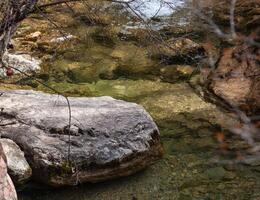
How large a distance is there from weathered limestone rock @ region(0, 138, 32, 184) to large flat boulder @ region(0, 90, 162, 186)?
85mm

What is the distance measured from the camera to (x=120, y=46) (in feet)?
32.0

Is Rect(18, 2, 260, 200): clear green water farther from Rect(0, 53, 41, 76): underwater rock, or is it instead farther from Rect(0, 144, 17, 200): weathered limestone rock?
Rect(0, 144, 17, 200): weathered limestone rock

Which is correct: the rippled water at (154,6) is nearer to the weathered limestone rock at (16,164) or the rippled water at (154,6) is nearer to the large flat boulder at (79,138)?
the large flat boulder at (79,138)

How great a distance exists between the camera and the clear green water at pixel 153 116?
223 inches

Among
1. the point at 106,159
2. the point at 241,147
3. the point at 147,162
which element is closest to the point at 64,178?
the point at 106,159

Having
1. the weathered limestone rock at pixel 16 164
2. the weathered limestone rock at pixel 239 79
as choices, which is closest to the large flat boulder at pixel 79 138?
the weathered limestone rock at pixel 16 164

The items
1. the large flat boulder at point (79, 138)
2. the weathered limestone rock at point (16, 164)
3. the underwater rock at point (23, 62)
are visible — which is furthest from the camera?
the underwater rock at point (23, 62)

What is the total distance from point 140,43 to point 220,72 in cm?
184

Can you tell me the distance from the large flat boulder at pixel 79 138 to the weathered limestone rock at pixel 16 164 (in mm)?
85

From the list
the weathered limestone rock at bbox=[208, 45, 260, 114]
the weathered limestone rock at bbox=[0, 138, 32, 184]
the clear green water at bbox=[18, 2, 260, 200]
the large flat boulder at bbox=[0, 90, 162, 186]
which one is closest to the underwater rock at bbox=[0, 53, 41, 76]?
the clear green water at bbox=[18, 2, 260, 200]

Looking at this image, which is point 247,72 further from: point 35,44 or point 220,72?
point 35,44

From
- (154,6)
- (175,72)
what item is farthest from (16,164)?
(154,6)

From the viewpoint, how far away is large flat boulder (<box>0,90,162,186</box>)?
18.1ft

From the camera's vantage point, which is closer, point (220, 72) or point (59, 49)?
point (220, 72)
